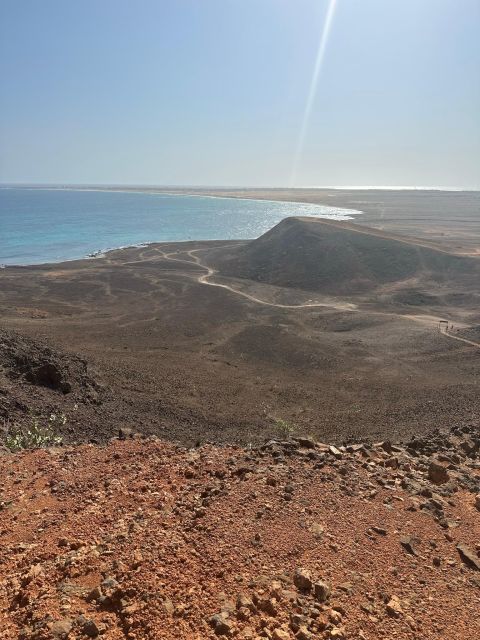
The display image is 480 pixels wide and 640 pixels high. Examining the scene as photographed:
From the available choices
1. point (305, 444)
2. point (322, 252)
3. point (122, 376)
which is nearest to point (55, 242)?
point (322, 252)

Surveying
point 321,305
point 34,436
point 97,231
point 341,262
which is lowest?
point 321,305

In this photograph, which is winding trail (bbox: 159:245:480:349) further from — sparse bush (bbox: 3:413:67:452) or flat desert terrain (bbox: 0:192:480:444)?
sparse bush (bbox: 3:413:67:452)

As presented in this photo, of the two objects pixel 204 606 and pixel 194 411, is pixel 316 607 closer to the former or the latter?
pixel 204 606

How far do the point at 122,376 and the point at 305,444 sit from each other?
1168 centimetres

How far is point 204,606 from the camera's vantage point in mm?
4875

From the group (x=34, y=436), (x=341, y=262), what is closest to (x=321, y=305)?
(x=341, y=262)

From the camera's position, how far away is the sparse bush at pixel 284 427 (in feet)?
50.8

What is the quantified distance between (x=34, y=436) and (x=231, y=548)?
7.29m

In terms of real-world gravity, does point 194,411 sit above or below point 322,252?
below

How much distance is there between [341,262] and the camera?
4862 centimetres

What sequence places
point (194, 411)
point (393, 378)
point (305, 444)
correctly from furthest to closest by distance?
point (393, 378) → point (194, 411) → point (305, 444)

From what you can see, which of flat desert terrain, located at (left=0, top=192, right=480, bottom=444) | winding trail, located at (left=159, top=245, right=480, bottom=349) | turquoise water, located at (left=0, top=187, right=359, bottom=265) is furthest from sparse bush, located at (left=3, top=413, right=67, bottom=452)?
turquoise water, located at (left=0, top=187, right=359, bottom=265)

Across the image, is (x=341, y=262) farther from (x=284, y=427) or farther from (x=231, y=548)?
(x=231, y=548)

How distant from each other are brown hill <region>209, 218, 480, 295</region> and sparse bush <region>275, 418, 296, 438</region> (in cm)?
2737
